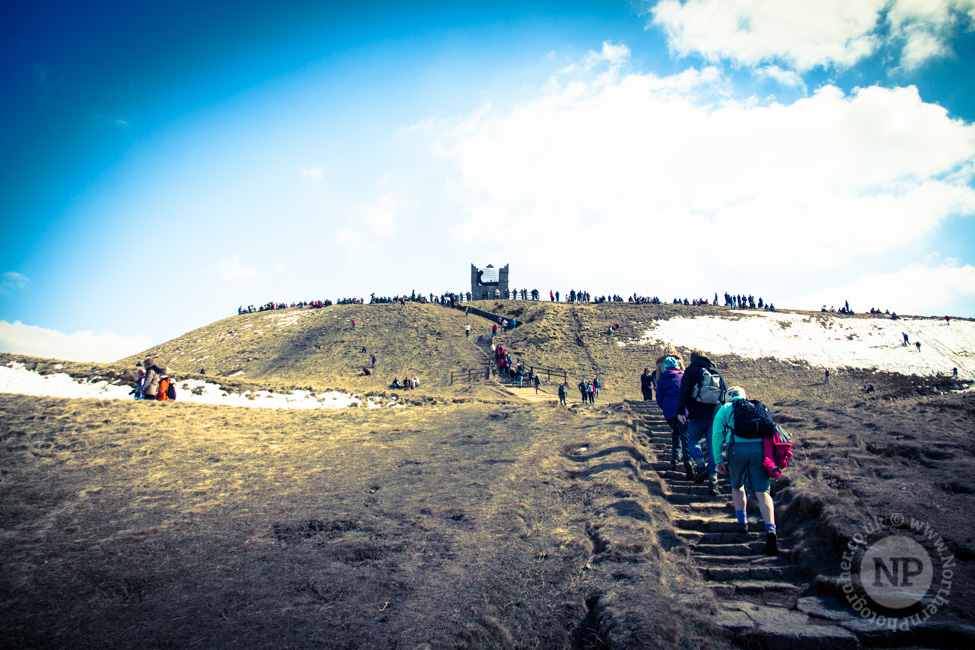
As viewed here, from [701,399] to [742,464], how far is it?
2.10 meters

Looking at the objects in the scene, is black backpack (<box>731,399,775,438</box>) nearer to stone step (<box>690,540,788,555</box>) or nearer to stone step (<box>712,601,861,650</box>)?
stone step (<box>690,540,788,555</box>)

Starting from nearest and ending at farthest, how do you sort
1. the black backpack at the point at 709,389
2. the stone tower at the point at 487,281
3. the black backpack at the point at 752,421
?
the black backpack at the point at 752,421 < the black backpack at the point at 709,389 < the stone tower at the point at 487,281

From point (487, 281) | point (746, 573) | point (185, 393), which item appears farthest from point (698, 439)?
point (487, 281)

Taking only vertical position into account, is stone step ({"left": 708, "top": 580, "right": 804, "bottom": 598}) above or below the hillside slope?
below

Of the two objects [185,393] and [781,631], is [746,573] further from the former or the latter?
[185,393]

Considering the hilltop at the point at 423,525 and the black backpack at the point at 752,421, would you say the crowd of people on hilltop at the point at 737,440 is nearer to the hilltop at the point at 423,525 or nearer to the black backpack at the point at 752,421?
the black backpack at the point at 752,421

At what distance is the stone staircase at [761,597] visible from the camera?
4.38 metres

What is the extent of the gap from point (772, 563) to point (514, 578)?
3.87 m

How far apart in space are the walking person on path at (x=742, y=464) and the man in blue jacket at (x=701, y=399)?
141 centimetres

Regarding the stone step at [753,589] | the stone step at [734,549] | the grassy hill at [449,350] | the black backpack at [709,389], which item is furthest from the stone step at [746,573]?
the grassy hill at [449,350]

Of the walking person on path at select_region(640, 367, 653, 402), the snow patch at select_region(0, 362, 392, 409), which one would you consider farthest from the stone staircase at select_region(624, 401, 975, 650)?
the snow patch at select_region(0, 362, 392, 409)

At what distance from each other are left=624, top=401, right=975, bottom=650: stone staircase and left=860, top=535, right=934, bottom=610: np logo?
0.44 metres

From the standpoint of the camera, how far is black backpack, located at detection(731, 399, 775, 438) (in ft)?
22.7

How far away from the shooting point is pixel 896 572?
17.9ft
